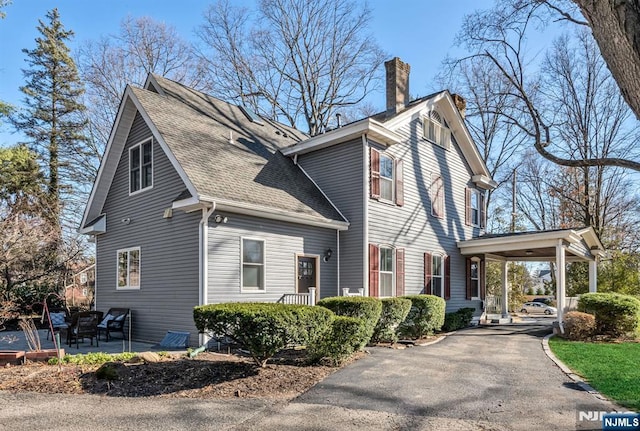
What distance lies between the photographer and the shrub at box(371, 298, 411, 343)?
10406 mm

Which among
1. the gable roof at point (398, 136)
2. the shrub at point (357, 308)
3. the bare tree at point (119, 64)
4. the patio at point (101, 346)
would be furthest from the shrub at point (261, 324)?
the bare tree at point (119, 64)

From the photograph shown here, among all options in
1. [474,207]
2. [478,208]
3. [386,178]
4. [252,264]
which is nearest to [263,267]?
[252,264]

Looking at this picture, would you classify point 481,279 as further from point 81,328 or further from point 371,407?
point 81,328

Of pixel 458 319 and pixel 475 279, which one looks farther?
pixel 475 279

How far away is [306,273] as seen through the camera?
A: 1220 cm

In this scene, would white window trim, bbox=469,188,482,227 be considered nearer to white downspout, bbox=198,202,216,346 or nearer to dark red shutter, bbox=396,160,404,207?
dark red shutter, bbox=396,160,404,207

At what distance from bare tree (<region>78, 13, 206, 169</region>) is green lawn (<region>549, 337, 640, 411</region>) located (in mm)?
23072

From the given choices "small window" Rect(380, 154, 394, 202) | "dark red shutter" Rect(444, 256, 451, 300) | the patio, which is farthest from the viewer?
"dark red shutter" Rect(444, 256, 451, 300)

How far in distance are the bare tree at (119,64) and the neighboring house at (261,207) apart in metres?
11.4

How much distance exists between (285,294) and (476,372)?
5.02 metres

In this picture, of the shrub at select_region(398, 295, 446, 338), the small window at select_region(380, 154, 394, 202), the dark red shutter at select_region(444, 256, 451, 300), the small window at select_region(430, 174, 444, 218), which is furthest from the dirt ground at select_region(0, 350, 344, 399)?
the small window at select_region(430, 174, 444, 218)

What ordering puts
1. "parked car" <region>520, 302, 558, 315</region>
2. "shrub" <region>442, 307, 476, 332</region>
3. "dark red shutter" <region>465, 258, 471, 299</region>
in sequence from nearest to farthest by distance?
A: "shrub" <region>442, 307, 476, 332</region> < "dark red shutter" <region>465, 258, 471, 299</region> < "parked car" <region>520, 302, 558, 315</region>

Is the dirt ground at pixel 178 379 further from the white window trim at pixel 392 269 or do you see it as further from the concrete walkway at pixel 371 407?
the white window trim at pixel 392 269

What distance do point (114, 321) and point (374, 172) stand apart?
26.3ft
